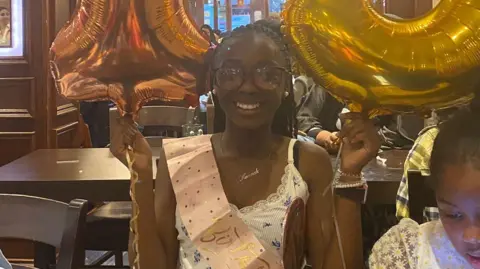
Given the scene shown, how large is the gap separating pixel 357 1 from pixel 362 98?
146 mm

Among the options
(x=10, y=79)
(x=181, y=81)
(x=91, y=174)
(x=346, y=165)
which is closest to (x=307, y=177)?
(x=346, y=165)

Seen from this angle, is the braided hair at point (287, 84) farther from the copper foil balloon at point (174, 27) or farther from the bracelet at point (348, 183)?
the bracelet at point (348, 183)

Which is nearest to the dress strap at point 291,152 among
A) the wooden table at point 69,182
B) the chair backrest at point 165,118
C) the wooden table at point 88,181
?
the wooden table at point 88,181

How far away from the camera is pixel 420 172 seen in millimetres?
1264

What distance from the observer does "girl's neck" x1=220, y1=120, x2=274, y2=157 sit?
1076 mm

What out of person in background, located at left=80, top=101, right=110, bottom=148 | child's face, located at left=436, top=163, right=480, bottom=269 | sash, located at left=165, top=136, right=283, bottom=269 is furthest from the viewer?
person in background, located at left=80, top=101, right=110, bottom=148

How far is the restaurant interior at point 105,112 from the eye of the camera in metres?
0.99

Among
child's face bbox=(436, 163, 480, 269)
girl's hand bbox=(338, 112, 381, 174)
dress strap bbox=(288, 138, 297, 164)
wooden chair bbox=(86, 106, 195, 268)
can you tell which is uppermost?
girl's hand bbox=(338, 112, 381, 174)

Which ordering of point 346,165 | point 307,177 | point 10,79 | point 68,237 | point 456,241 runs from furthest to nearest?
point 10,79
point 68,237
point 307,177
point 346,165
point 456,241

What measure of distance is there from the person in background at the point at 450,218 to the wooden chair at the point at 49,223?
2.04 feet

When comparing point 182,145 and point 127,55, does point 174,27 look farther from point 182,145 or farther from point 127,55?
point 182,145

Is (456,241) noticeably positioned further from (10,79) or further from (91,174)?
(10,79)

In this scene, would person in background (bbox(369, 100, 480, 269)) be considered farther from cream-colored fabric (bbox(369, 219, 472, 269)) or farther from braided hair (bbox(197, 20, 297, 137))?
braided hair (bbox(197, 20, 297, 137))

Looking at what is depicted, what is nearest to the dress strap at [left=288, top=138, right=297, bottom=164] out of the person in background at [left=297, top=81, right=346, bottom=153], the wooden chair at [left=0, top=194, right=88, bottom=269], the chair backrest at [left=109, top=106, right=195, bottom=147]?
the wooden chair at [left=0, top=194, right=88, bottom=269]
